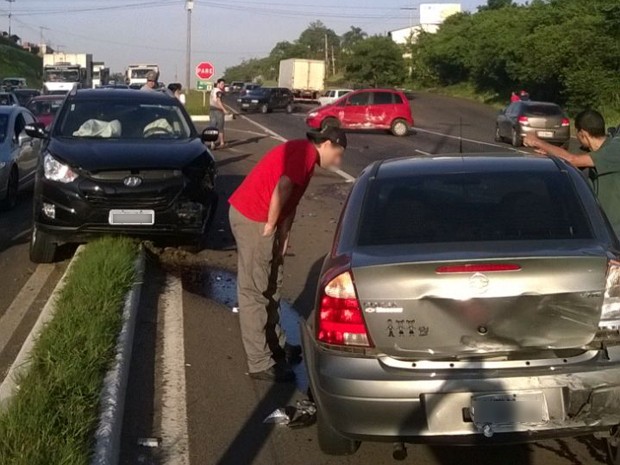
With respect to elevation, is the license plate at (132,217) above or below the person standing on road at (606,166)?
below

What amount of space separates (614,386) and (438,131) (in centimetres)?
3589

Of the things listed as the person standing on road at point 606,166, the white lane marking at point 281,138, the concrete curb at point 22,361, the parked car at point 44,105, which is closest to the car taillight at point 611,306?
the person standing on road at point 606,166

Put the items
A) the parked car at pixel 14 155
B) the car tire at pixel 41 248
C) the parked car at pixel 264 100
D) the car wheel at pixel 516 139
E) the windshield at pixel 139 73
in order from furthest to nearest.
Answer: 1. the windshield at pixel 139 73
2. the parked car at pixel 264 100
3. the car wheel at pixel 516 139
4. the parked car at pixel 14 155
5. the car tire at pixel 41 248

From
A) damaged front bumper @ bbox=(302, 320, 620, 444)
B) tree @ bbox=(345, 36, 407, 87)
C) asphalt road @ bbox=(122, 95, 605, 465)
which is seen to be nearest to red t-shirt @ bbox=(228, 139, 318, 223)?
asphalt road @ bbox=(122, 95, 605, 465)

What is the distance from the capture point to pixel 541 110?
3250cm

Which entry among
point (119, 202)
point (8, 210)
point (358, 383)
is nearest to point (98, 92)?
point (119, 202)

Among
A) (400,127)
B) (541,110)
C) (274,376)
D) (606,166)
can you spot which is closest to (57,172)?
(274,376)

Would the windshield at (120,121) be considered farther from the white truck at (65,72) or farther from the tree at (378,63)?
the tree at (378,63)

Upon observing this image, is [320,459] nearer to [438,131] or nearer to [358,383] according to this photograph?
[358,383]

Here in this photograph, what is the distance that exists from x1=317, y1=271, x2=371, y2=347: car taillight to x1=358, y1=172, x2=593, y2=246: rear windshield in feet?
1.08

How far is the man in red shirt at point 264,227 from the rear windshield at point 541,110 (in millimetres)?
26798

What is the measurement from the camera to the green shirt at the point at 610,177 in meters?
6.62

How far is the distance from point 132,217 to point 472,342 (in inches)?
237

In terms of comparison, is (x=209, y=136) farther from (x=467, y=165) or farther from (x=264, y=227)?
(x=467, y=165)
